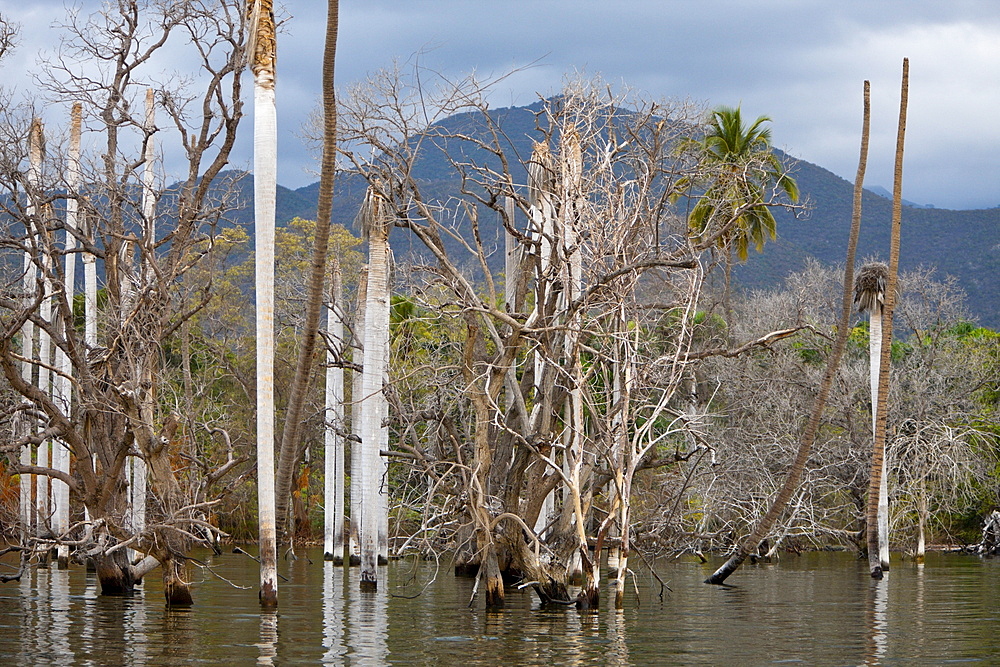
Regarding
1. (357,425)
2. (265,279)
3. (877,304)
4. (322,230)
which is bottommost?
(357,425)

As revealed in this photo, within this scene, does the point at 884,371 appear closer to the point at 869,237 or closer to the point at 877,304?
the point at 877,304

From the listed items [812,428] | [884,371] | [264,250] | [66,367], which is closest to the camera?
[264,250]

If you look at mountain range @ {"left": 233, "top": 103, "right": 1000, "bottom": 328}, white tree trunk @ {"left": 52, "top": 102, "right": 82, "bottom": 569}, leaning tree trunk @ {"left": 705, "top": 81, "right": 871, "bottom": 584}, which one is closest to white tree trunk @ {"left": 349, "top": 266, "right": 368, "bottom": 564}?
white tree trunk @ {"left": 52, "top": 102, "right": 82, "bottom": 569}

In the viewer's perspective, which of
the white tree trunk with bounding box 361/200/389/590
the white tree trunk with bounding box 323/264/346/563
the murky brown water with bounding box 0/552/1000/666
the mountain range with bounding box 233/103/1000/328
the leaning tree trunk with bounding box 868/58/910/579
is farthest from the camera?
the mountain range with bounding box 233/103/1000/328

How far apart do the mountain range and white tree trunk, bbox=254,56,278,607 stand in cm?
7564

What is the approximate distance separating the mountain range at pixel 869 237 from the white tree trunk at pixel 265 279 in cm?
7564

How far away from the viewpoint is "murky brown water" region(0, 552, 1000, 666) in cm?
1189

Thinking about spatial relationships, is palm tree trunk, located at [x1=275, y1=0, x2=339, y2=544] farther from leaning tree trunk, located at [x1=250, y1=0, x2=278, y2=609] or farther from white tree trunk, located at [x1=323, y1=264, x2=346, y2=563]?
white tree trunk, located at [x1=323, y1=264, x2=346, y2=563]

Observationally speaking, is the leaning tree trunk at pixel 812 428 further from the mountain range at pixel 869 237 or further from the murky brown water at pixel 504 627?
the mountain range at pixel 869 237

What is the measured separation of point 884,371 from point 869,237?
96694mm

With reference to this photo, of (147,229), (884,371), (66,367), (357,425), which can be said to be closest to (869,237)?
(357,425)

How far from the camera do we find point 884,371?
87.9 ft

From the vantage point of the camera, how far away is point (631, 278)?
57.2 ft

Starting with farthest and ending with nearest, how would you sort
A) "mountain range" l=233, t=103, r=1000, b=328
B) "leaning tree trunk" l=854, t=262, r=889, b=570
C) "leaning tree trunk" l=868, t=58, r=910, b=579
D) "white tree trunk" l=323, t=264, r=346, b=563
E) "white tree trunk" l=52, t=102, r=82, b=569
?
"mountain range" l=233, t=103, r=1000, b=328, "white tree trunk" l=323, t=264, r=346, b=563, "leaning tree trunk" l=854, t=262, r=889, b=570, "leaning tree trunk" l=868, t=58, r=910, b=579, "white tree trunk" l=52, t=102, r=82, b=569
